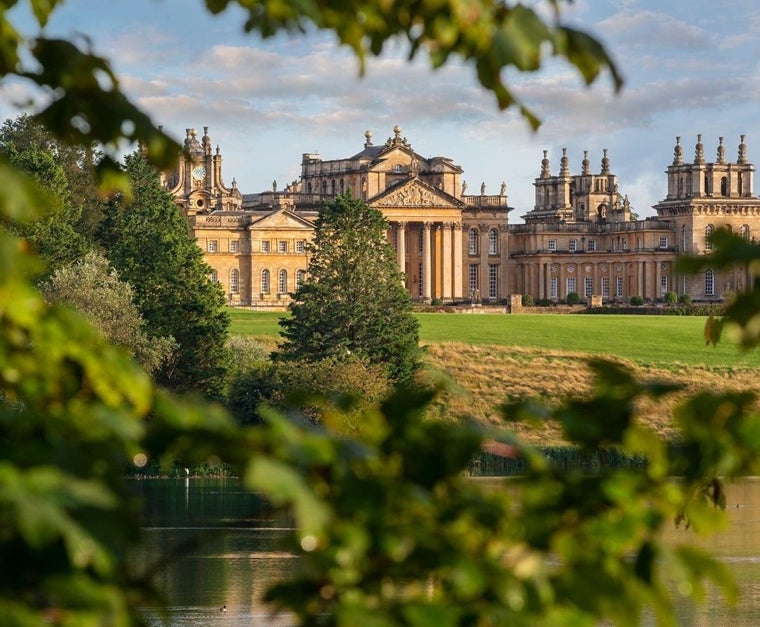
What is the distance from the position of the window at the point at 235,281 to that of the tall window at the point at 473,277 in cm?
1677

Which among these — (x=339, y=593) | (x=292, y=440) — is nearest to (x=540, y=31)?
(x=292, y=440)

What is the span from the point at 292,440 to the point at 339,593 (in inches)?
12.6

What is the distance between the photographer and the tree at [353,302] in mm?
53562

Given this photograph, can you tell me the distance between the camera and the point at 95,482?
3.20 m

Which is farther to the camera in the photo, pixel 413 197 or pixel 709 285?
pixel 709 285

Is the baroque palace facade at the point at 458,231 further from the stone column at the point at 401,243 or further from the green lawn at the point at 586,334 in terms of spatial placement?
the green lawn at the point at 586,334

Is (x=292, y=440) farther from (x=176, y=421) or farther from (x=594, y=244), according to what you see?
(x=594, y=244)

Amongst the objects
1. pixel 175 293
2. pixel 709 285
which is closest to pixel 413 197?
pixel 709 285

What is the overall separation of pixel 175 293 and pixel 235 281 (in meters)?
52.1

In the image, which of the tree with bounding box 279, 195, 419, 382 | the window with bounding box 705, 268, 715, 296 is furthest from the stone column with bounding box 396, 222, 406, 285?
the tree with bounding box 279, 195, 419, 382

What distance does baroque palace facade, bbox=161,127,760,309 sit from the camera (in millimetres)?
106500

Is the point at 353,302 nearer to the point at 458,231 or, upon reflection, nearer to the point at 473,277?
the point at 458,231

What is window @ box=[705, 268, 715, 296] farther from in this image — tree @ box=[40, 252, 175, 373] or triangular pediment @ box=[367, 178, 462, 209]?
tree @ box=[40, 252, 175, 373]

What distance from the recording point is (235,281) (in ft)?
351
